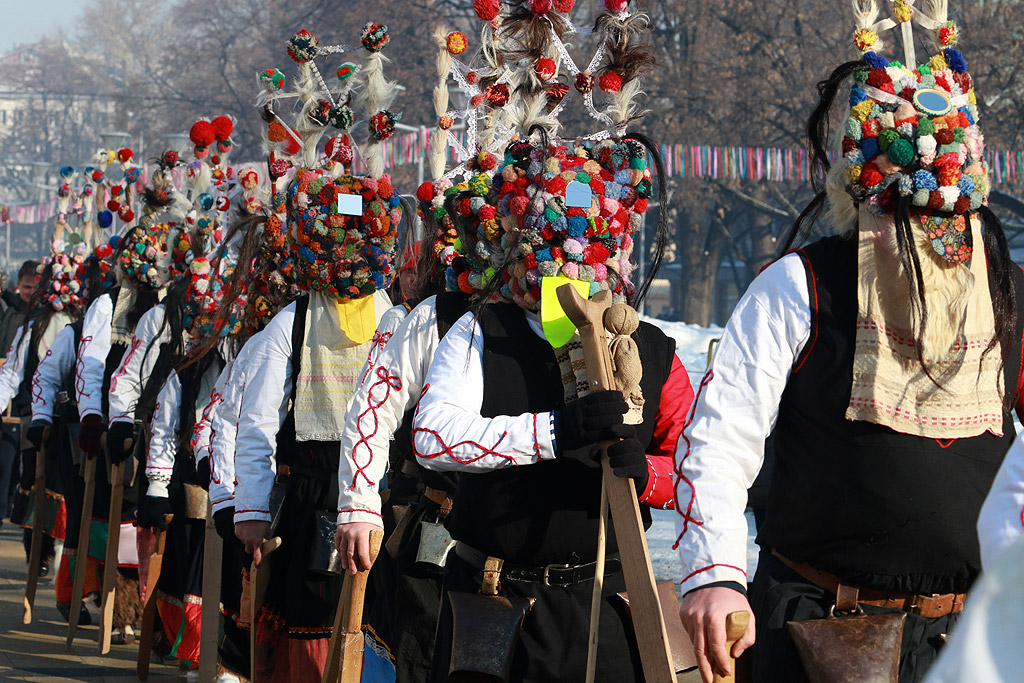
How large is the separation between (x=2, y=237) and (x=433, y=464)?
6442cm

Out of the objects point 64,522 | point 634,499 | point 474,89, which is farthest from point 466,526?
point 64,522

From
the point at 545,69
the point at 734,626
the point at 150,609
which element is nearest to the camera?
the point at 734,626

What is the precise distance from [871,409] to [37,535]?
6.92 meters

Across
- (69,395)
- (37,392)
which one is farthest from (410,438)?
(69,395)

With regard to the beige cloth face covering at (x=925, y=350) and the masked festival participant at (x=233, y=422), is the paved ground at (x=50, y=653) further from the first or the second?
the beige cloth face covering at (x=925, y=350)

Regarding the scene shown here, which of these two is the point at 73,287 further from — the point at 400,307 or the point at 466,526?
the point at 466,526

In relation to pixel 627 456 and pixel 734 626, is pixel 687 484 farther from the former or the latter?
pixel 627 456

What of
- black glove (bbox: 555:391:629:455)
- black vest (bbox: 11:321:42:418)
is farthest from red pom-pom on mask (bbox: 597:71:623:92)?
black vest (bbox: 11:321:42:418)

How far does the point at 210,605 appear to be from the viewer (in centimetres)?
546

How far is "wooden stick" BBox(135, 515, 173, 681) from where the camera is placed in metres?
6.54

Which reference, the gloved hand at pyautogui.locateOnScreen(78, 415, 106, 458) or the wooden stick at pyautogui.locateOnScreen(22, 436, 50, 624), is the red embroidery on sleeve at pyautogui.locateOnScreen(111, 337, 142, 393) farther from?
the wooden stick at pyautogui.locateOnScreen(22, 436, 50, 624)

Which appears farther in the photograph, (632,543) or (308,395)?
(308,395)

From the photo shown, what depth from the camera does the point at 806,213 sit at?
309 cm

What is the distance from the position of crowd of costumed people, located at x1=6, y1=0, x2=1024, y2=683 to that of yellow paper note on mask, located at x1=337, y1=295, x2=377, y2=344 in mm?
21
